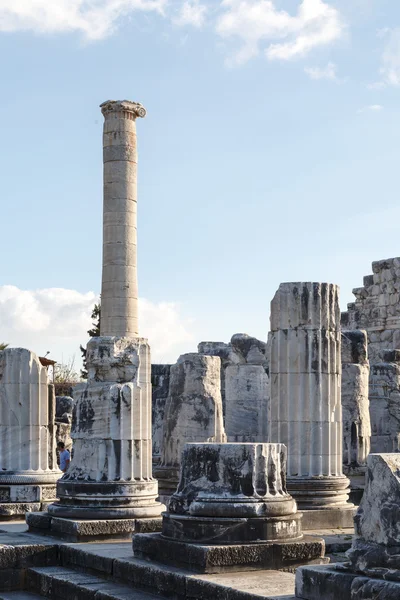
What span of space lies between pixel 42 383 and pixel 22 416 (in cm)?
50

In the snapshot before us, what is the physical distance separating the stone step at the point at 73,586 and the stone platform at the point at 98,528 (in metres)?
0.66

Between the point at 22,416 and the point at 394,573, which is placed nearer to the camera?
the point at 394,573

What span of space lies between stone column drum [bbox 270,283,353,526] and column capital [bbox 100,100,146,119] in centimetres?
1710

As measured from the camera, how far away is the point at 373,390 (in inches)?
757

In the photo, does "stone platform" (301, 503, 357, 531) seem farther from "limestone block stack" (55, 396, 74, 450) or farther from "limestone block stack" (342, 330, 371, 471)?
"limestone block stack" (55, 396, 74, 450)

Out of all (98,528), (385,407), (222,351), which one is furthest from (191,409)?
(222,351)

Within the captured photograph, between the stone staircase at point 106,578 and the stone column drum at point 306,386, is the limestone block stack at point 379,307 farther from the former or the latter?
the stone staircase at point 106,578

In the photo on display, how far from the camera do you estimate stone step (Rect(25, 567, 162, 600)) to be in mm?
8758

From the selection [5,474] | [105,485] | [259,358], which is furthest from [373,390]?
[105,485]

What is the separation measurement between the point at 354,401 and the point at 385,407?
3165 mm

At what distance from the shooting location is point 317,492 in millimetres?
12641

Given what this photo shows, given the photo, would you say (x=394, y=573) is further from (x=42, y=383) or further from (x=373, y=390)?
(x=373, y=390)

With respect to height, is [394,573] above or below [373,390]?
below

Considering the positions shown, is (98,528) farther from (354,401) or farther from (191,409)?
(354,401)
